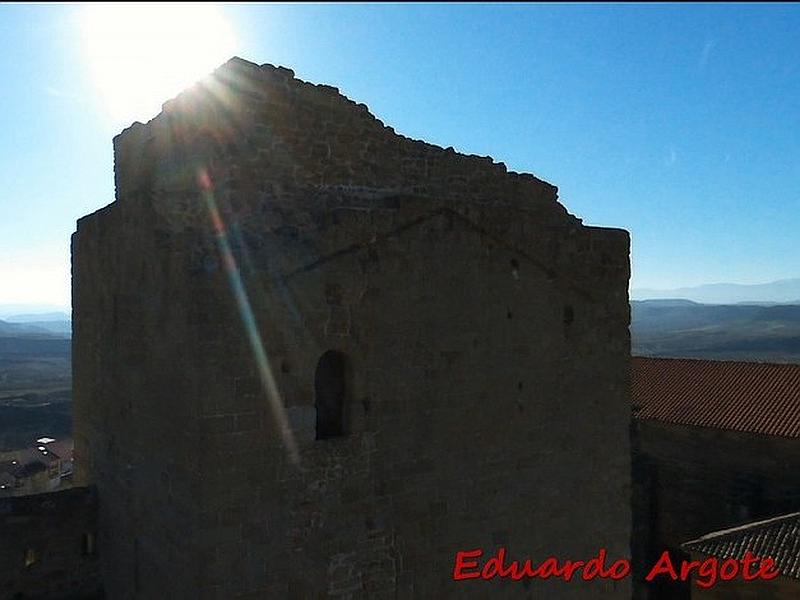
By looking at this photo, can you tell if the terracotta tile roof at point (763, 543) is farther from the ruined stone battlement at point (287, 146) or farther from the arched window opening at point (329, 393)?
the arched window opening at point (329, 393)

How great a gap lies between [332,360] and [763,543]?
11859 mm

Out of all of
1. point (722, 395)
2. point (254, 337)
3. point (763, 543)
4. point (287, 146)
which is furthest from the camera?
point (722, 395)

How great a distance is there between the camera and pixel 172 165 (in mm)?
6336

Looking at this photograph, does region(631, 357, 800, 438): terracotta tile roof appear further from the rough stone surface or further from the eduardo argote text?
the rough stone surface

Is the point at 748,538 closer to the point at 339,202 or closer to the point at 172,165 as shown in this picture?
the point at 339,202

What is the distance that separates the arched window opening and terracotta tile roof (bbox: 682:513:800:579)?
11.0 m

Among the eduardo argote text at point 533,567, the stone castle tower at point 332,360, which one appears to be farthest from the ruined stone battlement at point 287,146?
the eduardo argote text at point 533,567

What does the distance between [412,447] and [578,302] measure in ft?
8.85

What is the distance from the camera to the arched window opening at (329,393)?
19.2 ft

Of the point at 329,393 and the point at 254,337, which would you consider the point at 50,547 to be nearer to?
the point at 329,393

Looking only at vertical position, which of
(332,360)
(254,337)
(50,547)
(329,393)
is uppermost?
(254,337)

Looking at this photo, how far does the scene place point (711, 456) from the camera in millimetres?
18719

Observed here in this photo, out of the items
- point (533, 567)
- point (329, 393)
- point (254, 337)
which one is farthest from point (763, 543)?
point (254, 337)

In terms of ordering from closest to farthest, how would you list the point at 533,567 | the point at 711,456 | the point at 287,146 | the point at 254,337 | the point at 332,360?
the point at 254,337
the point at 332,360
the point at 287,146
the point at 533,567
the point at 711,456
